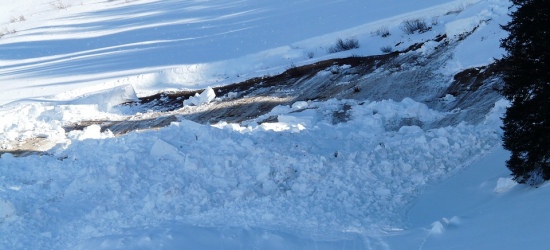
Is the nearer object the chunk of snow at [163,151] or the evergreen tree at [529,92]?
the evergreen tree at [529,92]

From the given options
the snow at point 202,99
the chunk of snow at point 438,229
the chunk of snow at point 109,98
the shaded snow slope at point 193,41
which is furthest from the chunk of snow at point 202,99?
the chunk of snow at point 438,229

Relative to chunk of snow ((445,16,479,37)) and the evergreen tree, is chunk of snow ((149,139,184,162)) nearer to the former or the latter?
the evergreen tree

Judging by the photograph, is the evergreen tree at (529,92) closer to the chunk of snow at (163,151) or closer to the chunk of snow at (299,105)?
the chunk of snow at (163,151)

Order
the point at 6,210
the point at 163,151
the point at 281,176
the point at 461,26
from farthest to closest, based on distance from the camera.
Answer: the point at 461,26 → the point at 163,151 → the point at 281,176 → the point at 6,210

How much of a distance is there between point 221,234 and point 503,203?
297 cm

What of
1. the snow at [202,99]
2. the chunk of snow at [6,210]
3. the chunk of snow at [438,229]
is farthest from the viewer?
the snow at [202,99]

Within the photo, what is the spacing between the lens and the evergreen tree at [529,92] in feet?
19.9

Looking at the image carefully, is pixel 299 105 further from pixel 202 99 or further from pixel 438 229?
pixel 438 229

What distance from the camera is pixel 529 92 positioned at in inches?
251

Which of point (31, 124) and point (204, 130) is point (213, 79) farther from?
point (204, 130)

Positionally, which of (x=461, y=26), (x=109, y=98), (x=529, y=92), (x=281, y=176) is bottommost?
(x=281, y=176)

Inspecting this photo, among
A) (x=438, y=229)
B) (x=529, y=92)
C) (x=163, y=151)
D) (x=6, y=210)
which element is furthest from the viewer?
(x=163, y=151)

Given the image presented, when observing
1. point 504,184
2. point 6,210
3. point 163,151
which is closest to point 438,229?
point 504,184

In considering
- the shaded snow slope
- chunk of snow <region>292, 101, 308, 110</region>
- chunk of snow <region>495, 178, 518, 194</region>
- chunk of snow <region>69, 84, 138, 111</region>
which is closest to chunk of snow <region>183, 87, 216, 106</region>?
chunk of snow <region>69, 84, 138, 111</region>
